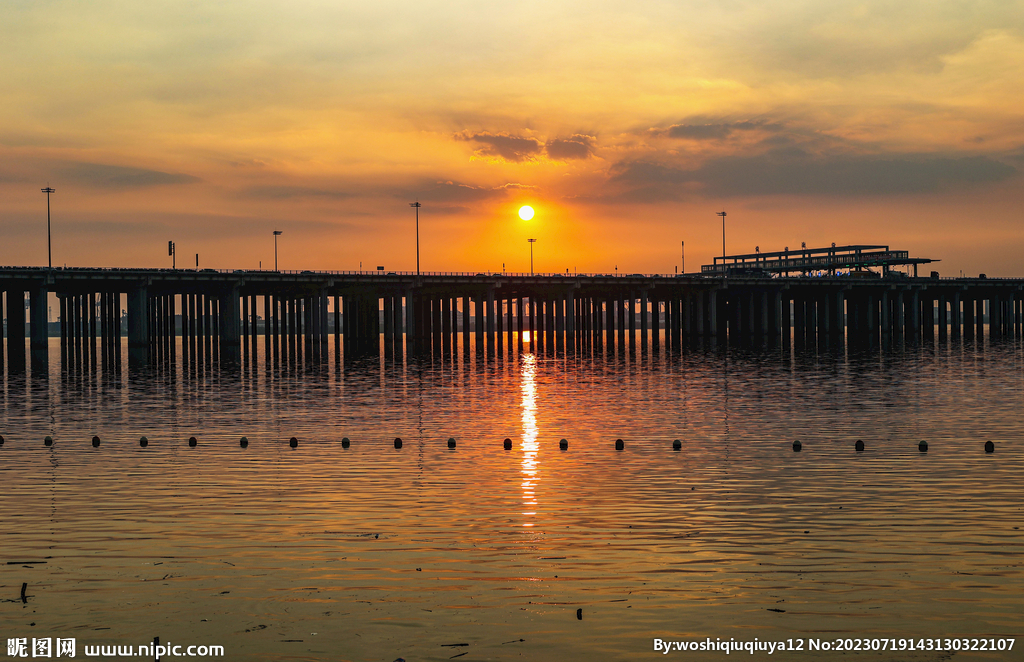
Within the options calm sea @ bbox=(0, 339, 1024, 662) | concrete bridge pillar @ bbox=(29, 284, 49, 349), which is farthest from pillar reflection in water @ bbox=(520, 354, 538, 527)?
concrete bridge pillar @ bbox=(29, 284, 49, 349)

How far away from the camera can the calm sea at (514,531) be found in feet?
50.4

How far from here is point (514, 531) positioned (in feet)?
73.3

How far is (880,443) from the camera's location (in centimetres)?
3759

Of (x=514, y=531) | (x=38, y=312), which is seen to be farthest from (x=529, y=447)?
(x=38, y=312)

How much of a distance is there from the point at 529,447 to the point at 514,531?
630 inches

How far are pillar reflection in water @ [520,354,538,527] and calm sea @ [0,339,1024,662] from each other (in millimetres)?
188

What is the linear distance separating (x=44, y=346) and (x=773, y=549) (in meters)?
164

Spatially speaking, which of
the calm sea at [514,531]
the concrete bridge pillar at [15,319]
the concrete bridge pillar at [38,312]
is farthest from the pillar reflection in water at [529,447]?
the concrete bridge pillar at [15,319]

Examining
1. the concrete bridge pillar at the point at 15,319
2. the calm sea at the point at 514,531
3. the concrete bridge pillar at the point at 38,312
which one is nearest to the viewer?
the calm sea at the point at 514,531

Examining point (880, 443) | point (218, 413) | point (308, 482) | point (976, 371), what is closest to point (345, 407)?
point (218, 413)

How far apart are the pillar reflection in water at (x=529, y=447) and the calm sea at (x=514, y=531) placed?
19 cm

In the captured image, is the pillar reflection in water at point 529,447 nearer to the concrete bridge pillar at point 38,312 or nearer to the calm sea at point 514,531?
the calm sea at point 514,531

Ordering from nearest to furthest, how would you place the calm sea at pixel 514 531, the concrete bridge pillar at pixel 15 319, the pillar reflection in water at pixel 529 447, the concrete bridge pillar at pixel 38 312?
the calm sea at pixel 514 531, the pillar reflection in water at pixel 529 447, the concrete bridge pillar at pixel 38 312, the concrete bridge pillar at pixel 15 319

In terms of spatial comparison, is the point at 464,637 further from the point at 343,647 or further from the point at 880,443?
the point at 880,443
